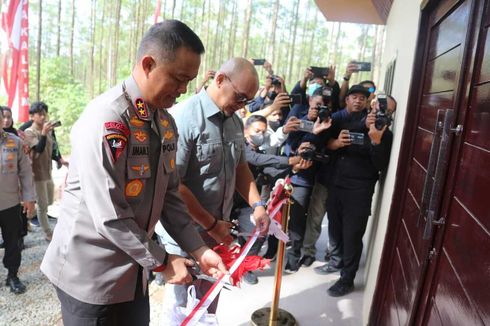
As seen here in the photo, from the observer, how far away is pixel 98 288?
138 centimetres

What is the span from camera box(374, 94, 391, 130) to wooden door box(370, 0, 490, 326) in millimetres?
501

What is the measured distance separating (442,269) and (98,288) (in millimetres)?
1293

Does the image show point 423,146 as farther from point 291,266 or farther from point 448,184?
point 291,266

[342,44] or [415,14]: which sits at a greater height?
[342,44]

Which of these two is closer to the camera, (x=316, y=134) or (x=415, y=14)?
(x=415, y=14)

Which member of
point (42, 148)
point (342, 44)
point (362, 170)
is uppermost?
point (342, 44)

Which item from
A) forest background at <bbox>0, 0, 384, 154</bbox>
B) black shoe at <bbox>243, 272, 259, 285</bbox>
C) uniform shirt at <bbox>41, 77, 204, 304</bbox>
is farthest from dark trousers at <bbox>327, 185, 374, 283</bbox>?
forest background at <bbox>0, 0, 384, 154</bbox>

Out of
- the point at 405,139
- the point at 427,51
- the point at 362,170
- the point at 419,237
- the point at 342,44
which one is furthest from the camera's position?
the point at 342,44

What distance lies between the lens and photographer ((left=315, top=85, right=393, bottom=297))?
3318mm

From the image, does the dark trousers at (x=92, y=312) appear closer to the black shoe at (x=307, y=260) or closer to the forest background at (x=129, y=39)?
the black shoe at (x=307, y=260)

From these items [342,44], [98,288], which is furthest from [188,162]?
[342,44]

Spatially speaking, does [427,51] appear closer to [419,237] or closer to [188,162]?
[419,237]

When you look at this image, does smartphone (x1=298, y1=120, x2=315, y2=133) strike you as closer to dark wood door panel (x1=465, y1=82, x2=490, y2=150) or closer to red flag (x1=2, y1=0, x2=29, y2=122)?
dark wood door panel (x1=465, y1=82, x2=490, y2=150)

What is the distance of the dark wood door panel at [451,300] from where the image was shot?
110 centimetres
